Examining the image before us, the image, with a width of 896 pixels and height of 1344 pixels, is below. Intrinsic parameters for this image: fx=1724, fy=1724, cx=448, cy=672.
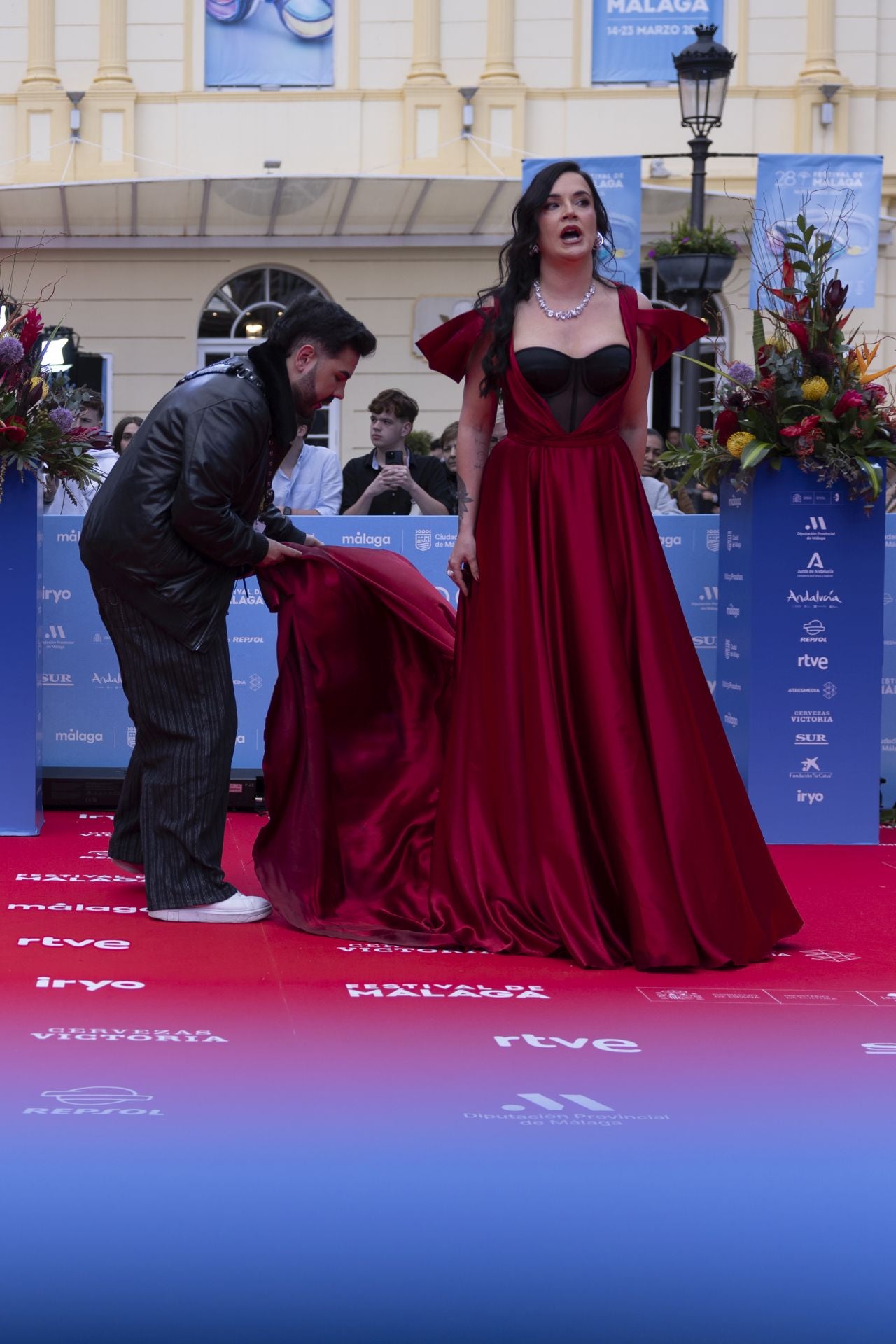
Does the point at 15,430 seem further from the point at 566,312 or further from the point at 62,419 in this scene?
the point at 566,312

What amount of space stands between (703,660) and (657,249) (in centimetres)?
536

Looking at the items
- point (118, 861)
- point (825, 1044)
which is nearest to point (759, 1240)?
point (825, 1044)

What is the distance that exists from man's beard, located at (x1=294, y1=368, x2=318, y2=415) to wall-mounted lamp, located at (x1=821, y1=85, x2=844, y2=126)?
583 inches

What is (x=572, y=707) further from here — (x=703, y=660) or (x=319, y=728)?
(x=703, y=660)

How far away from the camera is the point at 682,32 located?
17.5m

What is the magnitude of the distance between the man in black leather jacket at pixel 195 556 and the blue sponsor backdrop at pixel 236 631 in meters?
2.13

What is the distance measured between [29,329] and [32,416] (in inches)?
11.8

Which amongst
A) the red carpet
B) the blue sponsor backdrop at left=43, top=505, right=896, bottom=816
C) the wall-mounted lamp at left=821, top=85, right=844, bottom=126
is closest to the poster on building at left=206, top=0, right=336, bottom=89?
the wall-mounted lamp at left=821, top=85, right=844, bottom=126

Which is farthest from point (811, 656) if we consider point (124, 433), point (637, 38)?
point (637, 38)

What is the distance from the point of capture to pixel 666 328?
455 centimetres

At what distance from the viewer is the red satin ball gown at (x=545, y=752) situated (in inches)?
170

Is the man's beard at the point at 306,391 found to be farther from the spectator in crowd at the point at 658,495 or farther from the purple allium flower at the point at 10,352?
the spectator in crowd at the point at 658,495

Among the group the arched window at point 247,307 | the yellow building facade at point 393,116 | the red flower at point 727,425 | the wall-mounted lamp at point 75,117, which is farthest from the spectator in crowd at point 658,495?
the wall-mounted lamp at point 75,117

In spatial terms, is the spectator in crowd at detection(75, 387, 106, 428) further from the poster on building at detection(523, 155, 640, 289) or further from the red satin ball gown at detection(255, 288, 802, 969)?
the poster on building at detection(523, 155, 640, 289)
